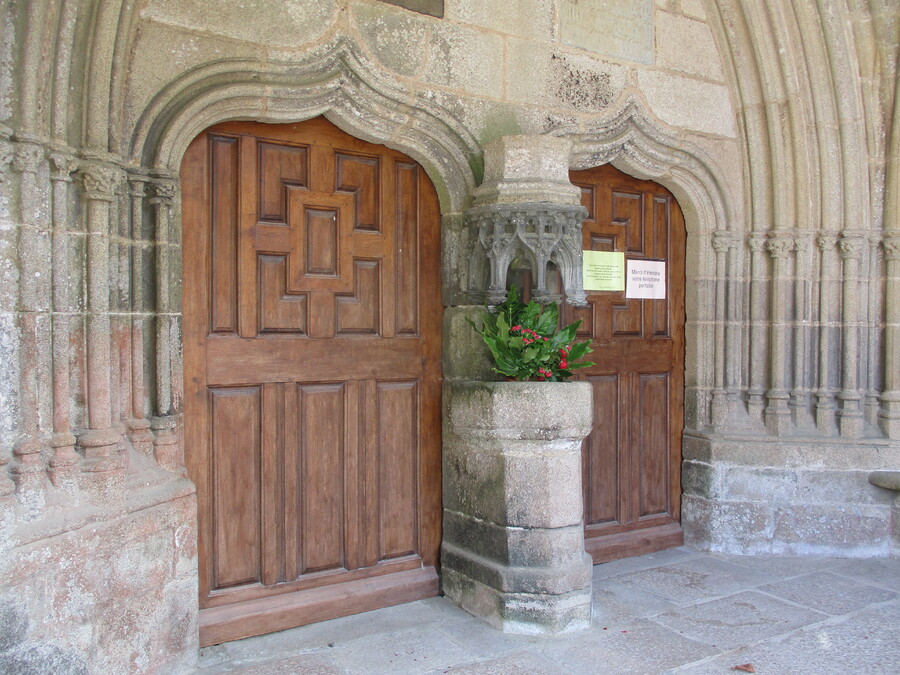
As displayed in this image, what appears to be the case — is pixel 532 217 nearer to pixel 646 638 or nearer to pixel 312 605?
pixel 646 638

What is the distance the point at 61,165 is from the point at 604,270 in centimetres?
273

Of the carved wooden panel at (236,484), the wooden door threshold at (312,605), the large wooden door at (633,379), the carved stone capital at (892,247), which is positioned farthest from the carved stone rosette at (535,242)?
the carved stone capital at (892,247)

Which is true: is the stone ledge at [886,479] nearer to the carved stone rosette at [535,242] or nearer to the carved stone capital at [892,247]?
the carved stone capital at [892,247]

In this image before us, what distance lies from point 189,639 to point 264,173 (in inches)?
73.4

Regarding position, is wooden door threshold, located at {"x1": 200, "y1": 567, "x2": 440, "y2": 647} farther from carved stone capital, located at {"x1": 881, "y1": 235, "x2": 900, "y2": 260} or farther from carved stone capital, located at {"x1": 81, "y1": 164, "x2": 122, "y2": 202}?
carved stone capital, located at {"x1": 881, "y1": 235, "x2": 900, "y2": 260}

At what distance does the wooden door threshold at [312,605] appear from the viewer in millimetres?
3031

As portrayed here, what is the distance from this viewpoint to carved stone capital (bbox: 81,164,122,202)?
2.46 m

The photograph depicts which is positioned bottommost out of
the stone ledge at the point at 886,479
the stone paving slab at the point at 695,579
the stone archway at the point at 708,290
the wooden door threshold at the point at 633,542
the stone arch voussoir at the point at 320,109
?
the stone paving slab at the point at 695,579

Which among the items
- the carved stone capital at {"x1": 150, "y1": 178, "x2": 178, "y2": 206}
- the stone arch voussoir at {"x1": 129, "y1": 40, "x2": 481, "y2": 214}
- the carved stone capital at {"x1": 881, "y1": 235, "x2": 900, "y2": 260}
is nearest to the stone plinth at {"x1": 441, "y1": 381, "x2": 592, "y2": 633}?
the stone arch voussoir at {"x1": 129, "y1": 40, "x2": 481, "y2": 214}

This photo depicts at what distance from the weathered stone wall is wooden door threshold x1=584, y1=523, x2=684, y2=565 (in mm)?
122

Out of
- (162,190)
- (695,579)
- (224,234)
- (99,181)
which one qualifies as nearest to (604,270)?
(695,579)

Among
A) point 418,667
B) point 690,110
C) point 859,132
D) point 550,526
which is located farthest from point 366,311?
point 859,132

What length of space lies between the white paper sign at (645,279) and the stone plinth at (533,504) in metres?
1.25

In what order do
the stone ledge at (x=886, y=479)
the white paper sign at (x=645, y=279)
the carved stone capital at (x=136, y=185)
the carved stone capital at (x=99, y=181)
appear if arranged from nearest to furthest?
the carved stone capital at (x=99, y=181)
the carved stone capital at (x=136, y=185)
the stone ledge at (x=886, y=479)
the white paper sign at (x=645, y=279)
